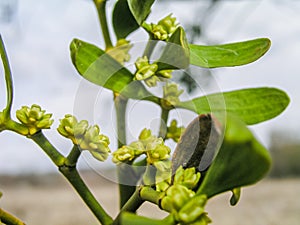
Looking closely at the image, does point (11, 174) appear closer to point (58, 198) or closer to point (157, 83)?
point (58, 198)

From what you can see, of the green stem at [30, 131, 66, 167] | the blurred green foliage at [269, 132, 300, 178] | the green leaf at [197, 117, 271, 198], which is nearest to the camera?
the green leaf at [197, 117, 271, 198]

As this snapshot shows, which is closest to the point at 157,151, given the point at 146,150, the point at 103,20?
the point at 146,150

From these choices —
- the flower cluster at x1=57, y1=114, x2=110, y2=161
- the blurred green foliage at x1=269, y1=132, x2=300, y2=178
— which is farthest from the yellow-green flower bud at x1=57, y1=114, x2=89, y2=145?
the blurred green foliage at x1=269, y1=132, x2=300, y2=178

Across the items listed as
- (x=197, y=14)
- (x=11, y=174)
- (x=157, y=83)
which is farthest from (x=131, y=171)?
(x=11, y=174)

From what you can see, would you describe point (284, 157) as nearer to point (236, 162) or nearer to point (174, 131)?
point (174, 131)

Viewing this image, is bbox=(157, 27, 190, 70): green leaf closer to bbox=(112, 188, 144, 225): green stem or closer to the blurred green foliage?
bbox=(112, 188, 144, 225): green stem

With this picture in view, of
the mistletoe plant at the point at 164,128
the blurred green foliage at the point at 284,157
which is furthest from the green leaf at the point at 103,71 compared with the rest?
the blurred green foliage at the point at 284,157

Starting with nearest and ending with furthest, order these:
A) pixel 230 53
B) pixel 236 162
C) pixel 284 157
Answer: pixel 236 162
pixel 230 53
pixel 284 157
